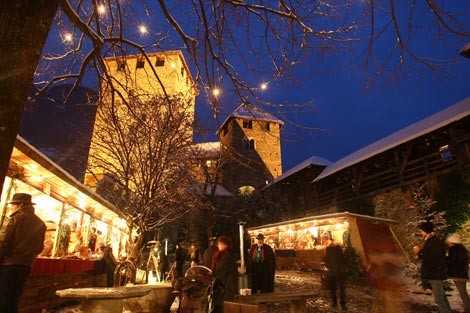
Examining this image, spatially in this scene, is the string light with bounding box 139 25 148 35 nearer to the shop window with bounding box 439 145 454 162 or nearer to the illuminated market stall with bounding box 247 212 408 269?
the illuminated market stall with bounding box 247 212 408 269

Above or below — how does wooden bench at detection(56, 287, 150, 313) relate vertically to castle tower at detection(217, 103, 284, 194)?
below

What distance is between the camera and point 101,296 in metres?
3.06

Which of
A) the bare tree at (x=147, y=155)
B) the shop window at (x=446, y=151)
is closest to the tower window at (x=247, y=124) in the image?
the bare tree at (x=147, y=155)

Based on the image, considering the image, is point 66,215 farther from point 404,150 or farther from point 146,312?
point 404,150

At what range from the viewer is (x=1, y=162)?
151cm

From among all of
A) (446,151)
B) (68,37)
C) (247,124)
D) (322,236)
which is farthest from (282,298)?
(247,124)

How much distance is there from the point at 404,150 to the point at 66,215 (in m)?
15.9

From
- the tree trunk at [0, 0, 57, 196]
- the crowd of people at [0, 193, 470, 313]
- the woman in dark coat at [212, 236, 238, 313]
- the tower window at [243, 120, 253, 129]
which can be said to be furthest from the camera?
the tower window at [243, 120, 253, 129]

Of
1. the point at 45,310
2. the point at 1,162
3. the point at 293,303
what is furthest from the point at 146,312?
the point at 1,162

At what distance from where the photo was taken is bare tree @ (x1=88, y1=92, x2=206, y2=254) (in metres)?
10.8

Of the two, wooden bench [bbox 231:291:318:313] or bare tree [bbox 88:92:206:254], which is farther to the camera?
bare tree [bbox 88:92:206:254]

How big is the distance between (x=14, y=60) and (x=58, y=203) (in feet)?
22.5

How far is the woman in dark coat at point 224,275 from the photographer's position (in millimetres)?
4562

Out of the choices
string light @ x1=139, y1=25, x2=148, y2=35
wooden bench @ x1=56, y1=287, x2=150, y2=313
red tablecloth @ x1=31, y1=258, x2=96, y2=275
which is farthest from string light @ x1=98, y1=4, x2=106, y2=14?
red tablecloth @ x1=31, y1=258, x2=96, y2=275
